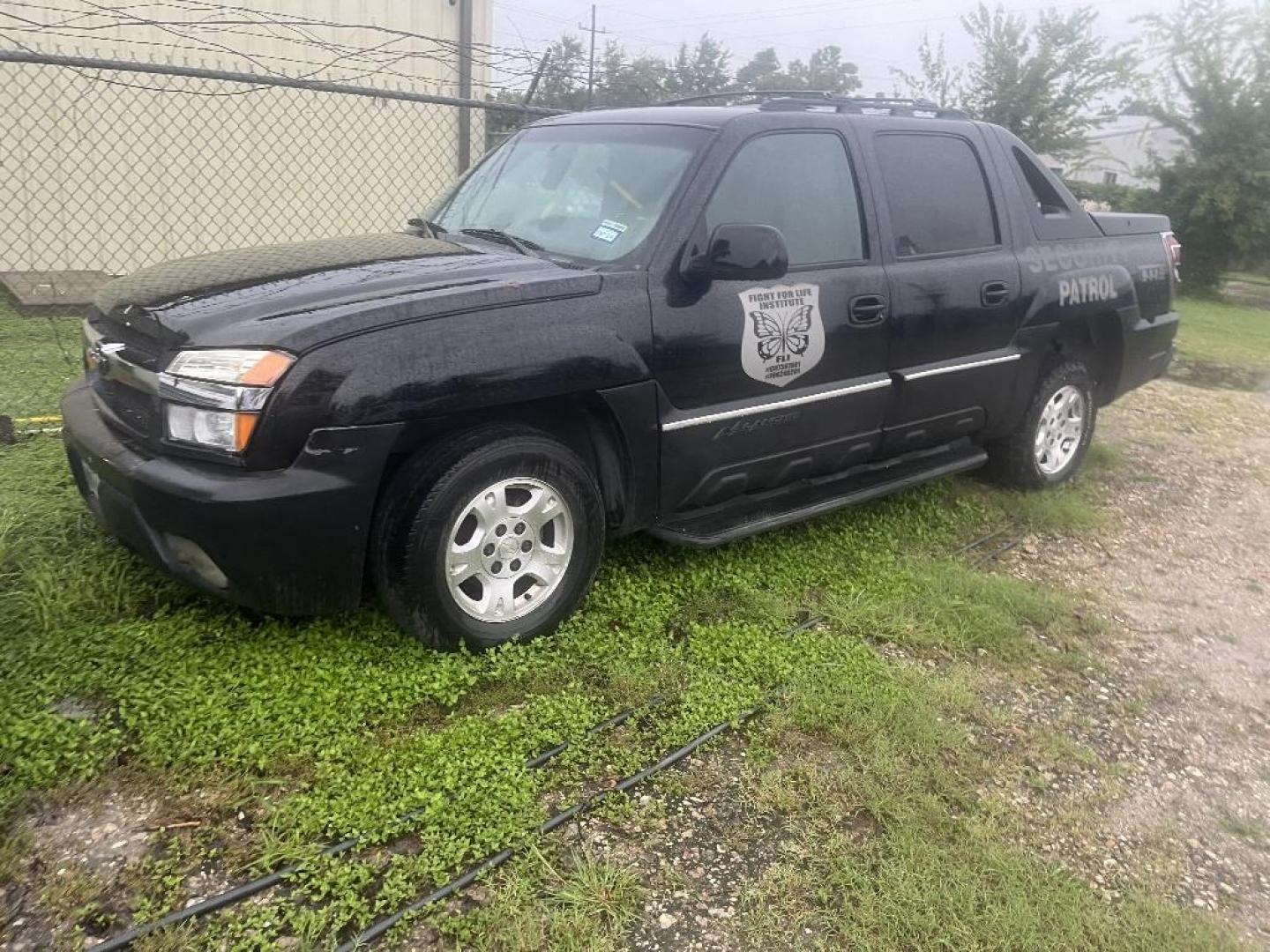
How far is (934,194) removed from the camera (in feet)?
14.6

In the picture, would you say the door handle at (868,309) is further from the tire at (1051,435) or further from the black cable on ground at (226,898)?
the black cable on ground at (226,898)

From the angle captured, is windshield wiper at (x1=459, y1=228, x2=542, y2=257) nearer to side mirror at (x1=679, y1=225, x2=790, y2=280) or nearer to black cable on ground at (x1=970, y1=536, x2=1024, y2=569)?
side mirror at (x1=679, y1=225, x2=790, y2=280)

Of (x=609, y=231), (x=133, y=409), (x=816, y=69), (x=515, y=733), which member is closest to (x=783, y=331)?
(x=609, y=231)

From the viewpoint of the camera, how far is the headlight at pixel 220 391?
2705 millimetres

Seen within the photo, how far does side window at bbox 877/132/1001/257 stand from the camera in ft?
14.0

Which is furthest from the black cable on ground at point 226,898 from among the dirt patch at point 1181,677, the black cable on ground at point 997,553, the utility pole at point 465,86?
the utility pole at point 465,86

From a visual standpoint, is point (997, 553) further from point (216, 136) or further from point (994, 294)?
point (216, 136)

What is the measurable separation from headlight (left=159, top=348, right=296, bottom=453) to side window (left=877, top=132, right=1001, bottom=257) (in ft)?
8.81

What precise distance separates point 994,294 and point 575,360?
7.83 feet

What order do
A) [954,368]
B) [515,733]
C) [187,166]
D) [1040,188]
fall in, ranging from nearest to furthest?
1. [515,733]
2. [954,368]
3. [1040,188]
4. [187,166]

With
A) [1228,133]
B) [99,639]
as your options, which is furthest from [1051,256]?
[1228,133]

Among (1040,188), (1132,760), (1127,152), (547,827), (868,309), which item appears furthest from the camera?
(1127,152)

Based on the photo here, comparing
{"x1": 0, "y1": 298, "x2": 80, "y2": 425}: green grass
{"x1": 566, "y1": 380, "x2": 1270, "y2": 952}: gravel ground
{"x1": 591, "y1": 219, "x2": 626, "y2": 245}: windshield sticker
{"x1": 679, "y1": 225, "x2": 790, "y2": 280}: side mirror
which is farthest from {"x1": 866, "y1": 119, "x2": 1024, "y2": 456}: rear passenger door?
{"x1": 0, "y1": 298, "x2": 80, "y2": 425}: green grass

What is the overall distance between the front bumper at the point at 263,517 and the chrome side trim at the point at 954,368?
2388mm
